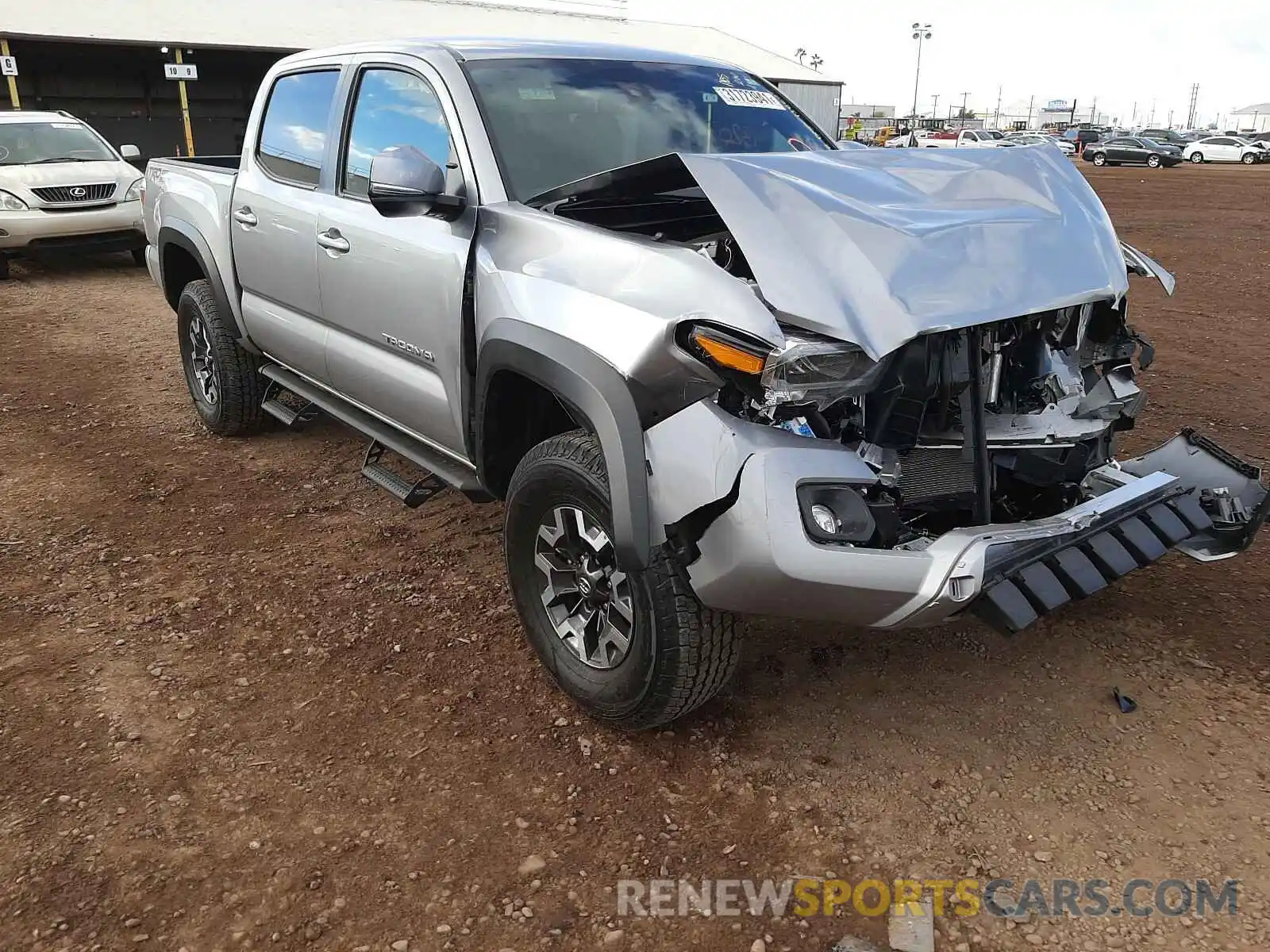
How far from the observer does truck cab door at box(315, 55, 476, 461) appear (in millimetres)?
3412

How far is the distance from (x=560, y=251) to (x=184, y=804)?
6.15 feet

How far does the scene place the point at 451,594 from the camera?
155 inches

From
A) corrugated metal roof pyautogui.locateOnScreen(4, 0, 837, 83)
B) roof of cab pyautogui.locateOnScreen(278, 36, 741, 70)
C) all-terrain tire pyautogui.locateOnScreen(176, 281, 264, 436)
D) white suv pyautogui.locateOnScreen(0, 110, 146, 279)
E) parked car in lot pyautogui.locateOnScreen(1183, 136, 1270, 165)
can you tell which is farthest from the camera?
parked car in lot pyautogui.locateOnScreen(1183, 136, 1270, 165)

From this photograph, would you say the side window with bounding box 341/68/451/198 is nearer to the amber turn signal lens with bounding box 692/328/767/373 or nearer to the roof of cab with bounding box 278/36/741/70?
the roof of cab with bounding box 278/36/741/70

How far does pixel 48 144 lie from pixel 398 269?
10489 millimetres

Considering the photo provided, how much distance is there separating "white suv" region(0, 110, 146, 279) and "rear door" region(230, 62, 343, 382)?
6610mm

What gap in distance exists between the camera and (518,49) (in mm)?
3746

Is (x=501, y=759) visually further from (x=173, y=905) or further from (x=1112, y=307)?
(x=1112, y=307)

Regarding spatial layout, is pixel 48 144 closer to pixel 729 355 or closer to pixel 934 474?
pixel 729 355

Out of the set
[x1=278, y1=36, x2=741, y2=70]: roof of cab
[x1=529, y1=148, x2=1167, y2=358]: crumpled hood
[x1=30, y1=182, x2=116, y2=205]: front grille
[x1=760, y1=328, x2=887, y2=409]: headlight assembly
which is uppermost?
[x1=278, y1=36, x2=741, y2=70]: roof of cab

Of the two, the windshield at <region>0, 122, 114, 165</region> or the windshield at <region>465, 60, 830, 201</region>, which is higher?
the windshield at <region>465, 60, 830, 201</region>

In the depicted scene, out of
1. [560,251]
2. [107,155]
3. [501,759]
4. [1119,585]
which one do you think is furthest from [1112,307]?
[107,155]

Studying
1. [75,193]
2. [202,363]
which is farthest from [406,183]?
[75,193]

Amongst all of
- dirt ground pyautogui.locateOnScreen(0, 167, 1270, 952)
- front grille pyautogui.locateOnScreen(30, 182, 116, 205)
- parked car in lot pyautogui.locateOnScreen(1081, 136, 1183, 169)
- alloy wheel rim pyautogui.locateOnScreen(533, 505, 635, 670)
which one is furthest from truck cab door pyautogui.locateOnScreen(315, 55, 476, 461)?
parked car in lot pyautogui.locateOnScreen(1081, 136, 1183, 169)
